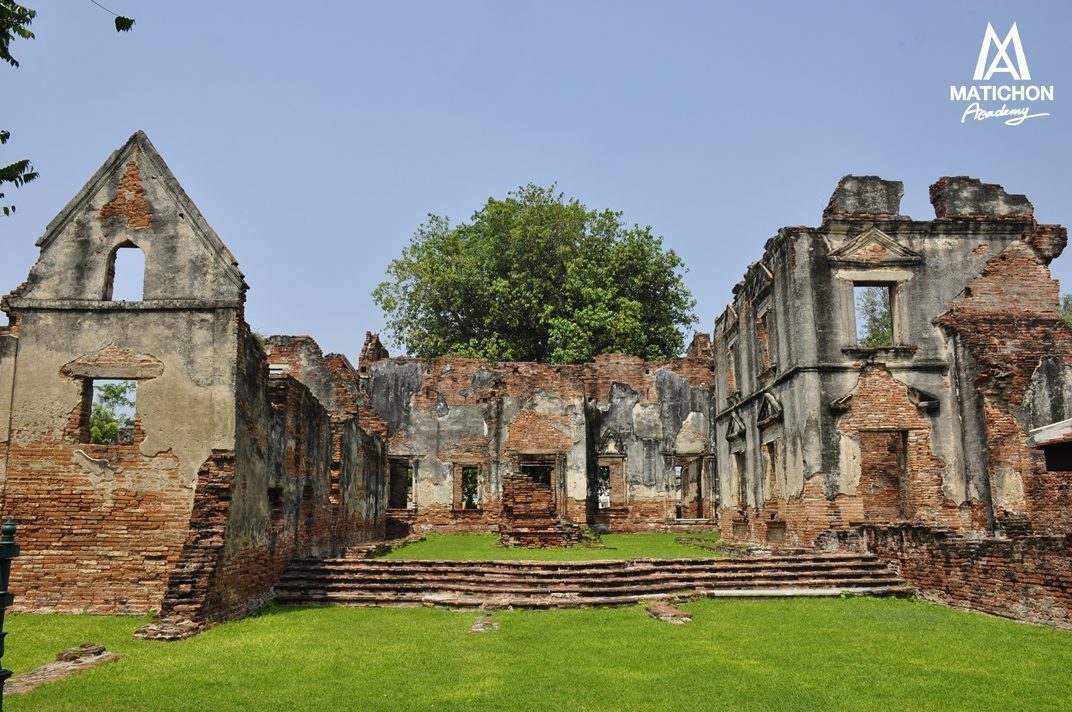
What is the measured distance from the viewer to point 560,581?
1455 centimetres

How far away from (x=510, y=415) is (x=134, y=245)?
18.0 m

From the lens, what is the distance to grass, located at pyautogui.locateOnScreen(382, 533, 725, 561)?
19.4 m

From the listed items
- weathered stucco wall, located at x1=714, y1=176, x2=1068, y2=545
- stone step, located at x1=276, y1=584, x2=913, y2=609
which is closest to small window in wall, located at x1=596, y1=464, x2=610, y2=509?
weathered stucco wall, located at x1=714, y1=176, x2=1068, y2=545

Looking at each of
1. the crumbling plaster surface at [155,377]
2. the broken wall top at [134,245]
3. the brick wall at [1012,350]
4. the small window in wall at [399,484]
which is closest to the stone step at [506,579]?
the crumbling plaster surface at [155,377]

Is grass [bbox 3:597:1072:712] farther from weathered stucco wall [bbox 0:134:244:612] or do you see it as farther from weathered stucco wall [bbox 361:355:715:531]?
weathered stucco wall [bbox 361:355:715:531]

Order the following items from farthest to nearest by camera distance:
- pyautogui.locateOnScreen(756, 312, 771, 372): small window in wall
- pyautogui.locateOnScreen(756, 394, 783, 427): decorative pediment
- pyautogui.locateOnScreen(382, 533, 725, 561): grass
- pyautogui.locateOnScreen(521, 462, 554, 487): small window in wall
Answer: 1. pyautogui.locateOnScreen(521, 462, 554, 487): small window in wall
2. pyautogui.locateOnScreen(756, 312, 771, 372): small window in wall
3. pyautogui.locateOnScreen(756, 394, 783, 427): decorative pediment
4. pyautogui.locateOnScreen(382, 533, 725, 561): grass

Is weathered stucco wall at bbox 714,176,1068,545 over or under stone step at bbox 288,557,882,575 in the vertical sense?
over

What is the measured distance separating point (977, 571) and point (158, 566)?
1155cm

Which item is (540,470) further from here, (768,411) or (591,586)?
(591,586)

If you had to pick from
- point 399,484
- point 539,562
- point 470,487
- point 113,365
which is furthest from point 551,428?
point 113,365

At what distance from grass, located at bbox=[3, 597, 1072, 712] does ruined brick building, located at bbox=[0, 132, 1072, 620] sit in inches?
60.4

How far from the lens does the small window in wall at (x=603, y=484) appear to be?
1251 inches

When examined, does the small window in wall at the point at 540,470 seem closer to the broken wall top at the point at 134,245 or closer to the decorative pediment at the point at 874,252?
the decorative pediment at the point at 874,252

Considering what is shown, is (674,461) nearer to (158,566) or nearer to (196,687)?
(158,566)
